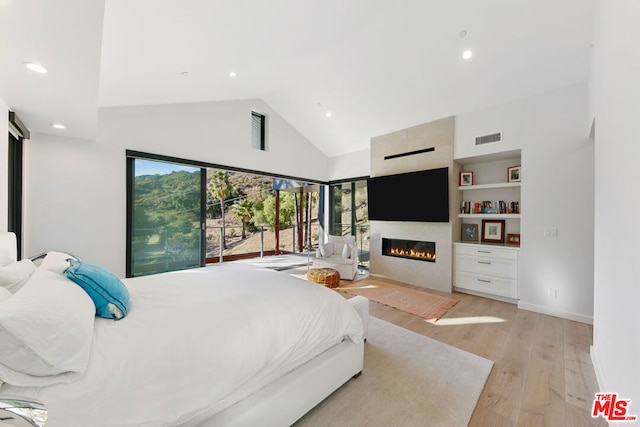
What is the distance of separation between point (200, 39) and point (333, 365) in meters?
3.10

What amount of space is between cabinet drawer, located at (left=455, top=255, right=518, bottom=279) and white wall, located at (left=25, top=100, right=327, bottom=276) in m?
4.40

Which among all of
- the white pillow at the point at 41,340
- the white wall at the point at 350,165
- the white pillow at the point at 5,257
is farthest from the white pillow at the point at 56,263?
the white wall at the point at 350,165

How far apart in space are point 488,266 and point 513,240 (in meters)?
0.59

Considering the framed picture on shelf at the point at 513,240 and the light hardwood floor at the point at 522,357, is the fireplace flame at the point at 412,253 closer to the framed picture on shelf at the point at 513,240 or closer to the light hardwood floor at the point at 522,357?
the light hardwood floor at the point at 522,357

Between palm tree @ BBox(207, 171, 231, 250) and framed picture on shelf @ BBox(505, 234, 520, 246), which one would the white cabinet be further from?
palm tree @ BBox(207, 171, 231, 250)

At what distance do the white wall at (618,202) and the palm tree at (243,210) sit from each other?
7260mm

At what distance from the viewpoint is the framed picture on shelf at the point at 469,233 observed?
14.1 ft

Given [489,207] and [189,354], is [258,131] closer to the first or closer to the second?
[489,207]

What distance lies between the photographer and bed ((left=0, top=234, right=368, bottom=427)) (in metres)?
0.93

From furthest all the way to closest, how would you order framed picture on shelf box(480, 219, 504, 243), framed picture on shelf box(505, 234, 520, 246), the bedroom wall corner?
framed picture on shelf box(480, 219, 504, 243)
framed picture on shelf box(505, 234, 520, 246)
the bedroom wall corner

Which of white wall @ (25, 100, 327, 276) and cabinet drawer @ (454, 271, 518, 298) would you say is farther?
cabinet drawer @ (454, 271, 518, 298)

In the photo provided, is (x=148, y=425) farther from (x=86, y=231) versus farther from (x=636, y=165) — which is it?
(x=86, y=231)

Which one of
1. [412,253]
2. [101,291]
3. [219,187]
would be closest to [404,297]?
[412,253]

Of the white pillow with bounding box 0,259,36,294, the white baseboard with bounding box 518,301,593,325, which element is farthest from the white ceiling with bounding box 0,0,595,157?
the white baseboard with bounding box 518,301,593,325
